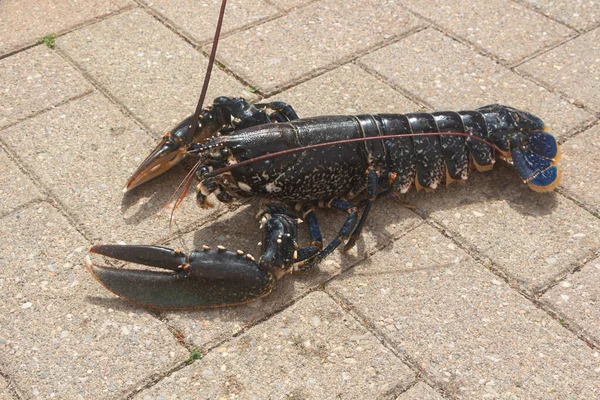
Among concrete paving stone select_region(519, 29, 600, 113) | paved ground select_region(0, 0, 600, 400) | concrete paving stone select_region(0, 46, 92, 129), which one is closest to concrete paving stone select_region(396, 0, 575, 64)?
paved ground select_region(0, 0, 600, 400)

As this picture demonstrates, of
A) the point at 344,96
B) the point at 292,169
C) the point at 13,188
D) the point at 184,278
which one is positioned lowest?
the point at 13,188

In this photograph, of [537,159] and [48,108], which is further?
[48,108]

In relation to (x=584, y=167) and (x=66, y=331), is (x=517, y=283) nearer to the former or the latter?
(x=584, y=167)

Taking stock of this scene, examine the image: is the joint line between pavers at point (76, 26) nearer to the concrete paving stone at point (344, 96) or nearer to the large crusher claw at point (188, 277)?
the concrete paving stone at point (344, 96)

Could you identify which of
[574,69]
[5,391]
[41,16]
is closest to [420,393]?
[5,391]

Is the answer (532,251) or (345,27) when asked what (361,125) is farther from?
(345,27)

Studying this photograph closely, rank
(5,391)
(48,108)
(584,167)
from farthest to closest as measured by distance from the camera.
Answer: (48,108)
(584,167)
(5,391)
